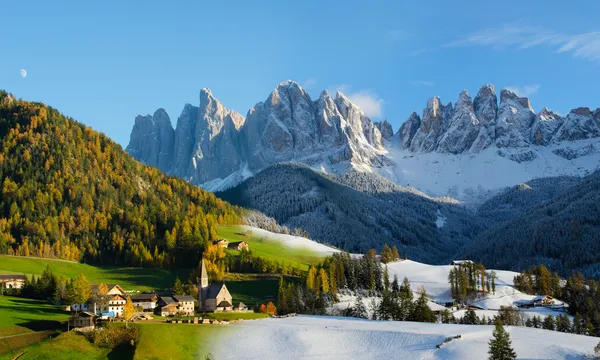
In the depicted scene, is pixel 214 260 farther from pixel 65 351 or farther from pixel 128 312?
pixel 65 351

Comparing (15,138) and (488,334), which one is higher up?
(15,138)

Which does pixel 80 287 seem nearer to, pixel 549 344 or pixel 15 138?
pixel 549 344

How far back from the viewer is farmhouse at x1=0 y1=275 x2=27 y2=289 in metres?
116

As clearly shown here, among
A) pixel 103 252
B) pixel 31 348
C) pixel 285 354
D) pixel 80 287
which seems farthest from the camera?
pixel 103 252

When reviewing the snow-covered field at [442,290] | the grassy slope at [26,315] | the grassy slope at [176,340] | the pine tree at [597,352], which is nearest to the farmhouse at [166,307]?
the grassy slope at [176,340]

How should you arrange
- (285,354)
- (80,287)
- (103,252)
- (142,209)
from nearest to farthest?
(285,354) → (80,287) → (103,252) → (142,209)

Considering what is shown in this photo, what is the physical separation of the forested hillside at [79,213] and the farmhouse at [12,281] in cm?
3210

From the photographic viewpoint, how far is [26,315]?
90062mm

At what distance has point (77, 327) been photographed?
266 feet

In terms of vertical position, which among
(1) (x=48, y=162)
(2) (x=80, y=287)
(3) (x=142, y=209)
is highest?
(1) (x=48, y=162)

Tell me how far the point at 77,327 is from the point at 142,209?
10688 centimetres

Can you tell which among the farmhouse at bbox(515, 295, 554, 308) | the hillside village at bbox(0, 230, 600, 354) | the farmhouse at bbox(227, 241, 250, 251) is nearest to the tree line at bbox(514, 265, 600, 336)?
the hillside village at bbox(0, 230, 600, 354)

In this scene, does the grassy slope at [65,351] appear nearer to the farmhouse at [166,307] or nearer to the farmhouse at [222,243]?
the farmhouse at [166,307]

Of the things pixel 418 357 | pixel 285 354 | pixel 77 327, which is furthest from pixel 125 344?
pixel 418 357
